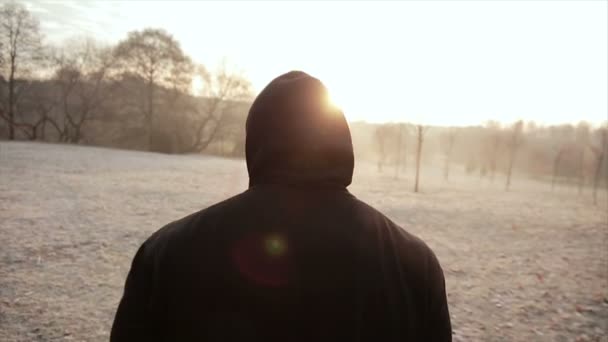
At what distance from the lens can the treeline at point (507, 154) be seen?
45281 millimetres

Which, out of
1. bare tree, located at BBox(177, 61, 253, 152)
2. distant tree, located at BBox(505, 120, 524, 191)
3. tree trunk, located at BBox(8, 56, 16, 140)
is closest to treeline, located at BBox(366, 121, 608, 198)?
distant tree, located at BBox(505, 120, 524, 191)

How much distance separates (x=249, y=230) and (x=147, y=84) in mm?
48417

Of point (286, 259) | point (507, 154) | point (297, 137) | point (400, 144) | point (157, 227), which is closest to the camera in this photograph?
point (286, 259)

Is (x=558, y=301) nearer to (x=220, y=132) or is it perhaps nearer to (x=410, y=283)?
(x=410, y=283)

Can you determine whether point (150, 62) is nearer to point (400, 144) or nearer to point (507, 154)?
point (400, 144)

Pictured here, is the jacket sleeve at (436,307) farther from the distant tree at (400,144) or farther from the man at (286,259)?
the distant tree at (400,144)

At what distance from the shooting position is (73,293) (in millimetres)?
5906

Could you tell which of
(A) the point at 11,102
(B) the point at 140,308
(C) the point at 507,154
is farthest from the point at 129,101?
(C) the point at 507,154

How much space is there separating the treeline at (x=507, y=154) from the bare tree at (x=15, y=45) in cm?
3590

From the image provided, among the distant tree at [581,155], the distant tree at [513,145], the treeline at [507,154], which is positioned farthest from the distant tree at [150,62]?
the distant tree at [581,155]

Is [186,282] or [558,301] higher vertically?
[186,282]

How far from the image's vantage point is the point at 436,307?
1598 mm

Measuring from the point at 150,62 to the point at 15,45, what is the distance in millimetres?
13107

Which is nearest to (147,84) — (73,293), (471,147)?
(73,293)
